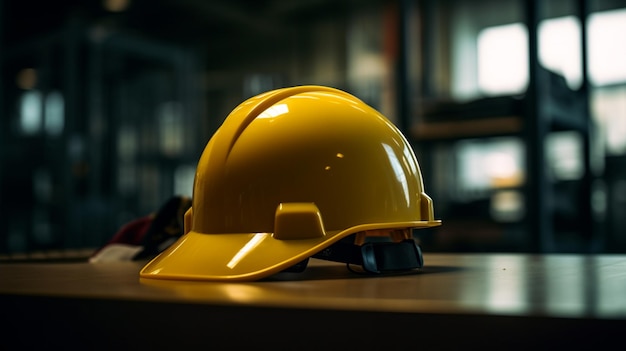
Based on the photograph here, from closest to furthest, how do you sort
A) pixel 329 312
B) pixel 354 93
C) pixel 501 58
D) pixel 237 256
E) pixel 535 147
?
pixel 329 312 → pixel 237 256 → pixel 535 147 → pixel 354 93 → pixel 501 58

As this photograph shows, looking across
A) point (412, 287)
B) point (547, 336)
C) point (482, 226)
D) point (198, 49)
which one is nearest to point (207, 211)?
point (412, 287)

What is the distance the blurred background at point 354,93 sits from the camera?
91.7 inches

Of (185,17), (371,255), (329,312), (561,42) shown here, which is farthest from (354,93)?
(329,312)

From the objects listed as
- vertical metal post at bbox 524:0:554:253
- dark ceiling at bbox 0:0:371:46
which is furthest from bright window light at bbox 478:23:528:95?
vertical metal post at bbox 524:0:554:253

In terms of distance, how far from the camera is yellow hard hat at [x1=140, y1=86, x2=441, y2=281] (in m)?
0.67

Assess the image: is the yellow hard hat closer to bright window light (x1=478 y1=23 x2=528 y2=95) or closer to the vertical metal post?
the vertical metal post

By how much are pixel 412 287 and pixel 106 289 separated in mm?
257

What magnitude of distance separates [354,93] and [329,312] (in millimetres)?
6395

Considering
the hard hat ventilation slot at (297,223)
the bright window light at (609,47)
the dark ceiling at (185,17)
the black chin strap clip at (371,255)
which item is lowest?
the black chin strap clip at (371,255)

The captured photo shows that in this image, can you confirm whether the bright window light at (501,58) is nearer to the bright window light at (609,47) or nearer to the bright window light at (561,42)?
the bright window light at (561,42)

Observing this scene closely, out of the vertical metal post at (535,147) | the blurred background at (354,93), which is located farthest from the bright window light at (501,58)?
the vertical metal post at (535,147)

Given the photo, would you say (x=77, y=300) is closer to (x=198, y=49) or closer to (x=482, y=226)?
(x=482, y=226)

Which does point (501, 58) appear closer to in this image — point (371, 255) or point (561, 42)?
point (561, 42)

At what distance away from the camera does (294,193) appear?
27.0 inches
